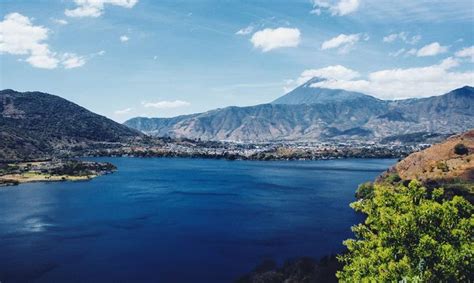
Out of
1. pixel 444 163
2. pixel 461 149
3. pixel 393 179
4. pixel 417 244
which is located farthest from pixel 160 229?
pixel 461 149

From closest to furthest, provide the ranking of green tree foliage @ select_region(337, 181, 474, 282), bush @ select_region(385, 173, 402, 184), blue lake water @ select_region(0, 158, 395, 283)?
green tree foliage @ select_region(337, 181, 474, 282), blue lake water @ select_region(0, 158, 395, 283), bush @ select_region(385, 173, 402, 184)

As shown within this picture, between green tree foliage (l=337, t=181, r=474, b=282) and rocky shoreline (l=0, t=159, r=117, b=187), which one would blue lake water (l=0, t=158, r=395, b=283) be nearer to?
rocky shoreline (l=0, t=159, r=117, b=187)

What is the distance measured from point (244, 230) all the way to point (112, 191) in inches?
2869

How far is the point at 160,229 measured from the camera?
98062mm

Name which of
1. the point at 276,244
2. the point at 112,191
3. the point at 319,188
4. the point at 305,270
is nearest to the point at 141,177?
the point at 112,191

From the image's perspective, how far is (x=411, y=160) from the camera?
146 metres

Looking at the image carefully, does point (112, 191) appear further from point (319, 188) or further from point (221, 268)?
point (221, 268)

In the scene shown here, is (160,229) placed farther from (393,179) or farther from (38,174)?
(38,174)

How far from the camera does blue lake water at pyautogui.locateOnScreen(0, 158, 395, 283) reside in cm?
7031

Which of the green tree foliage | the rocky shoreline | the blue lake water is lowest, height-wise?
the blue lake water

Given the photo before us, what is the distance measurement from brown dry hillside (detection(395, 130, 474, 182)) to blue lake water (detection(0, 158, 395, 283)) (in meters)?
21.8

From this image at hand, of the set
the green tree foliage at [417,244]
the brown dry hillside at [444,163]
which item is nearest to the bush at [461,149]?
the brown dry hillside at [444,163]

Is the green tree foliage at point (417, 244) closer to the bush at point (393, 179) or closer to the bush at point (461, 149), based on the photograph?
the bush at point (393, 179)

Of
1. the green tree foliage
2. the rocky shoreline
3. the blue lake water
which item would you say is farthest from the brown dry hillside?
the rocky shoreline
